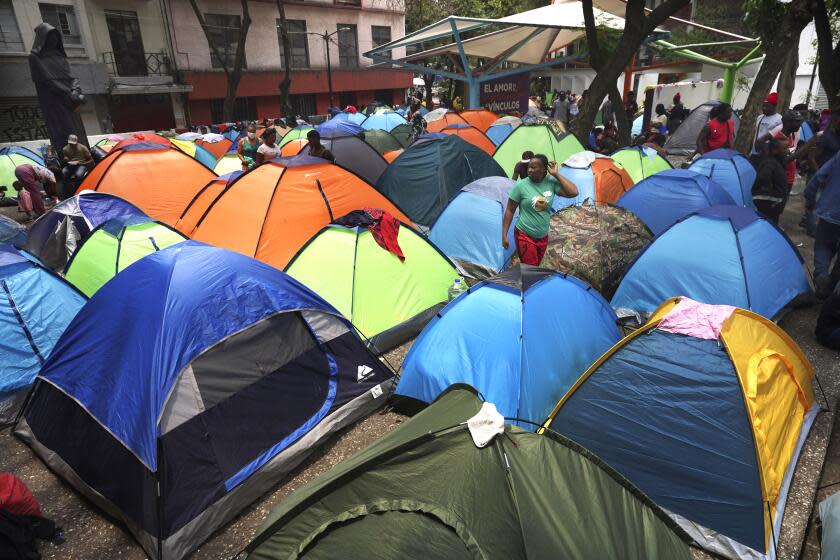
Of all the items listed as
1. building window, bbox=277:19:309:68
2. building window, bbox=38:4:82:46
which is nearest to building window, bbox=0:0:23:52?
building window, bbox=38:4:82:46

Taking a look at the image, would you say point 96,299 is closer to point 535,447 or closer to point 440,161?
point 535,447

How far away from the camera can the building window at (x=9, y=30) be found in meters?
18.6

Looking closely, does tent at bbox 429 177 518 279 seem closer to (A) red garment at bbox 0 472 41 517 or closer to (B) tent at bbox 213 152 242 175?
(A) red garment at bbox 0 472 41 517

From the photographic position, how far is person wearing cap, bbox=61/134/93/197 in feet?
30.2

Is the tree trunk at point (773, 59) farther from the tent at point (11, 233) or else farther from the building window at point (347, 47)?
the building window at point (347, 47)

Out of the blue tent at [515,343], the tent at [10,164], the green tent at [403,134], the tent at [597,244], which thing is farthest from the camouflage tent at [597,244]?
the tent at [10,164]

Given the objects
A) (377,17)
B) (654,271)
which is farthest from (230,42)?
(654,271)

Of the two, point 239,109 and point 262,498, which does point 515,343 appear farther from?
point 239,109

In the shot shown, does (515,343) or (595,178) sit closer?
(515,343)

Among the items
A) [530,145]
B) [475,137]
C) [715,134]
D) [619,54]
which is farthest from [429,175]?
[619,54]

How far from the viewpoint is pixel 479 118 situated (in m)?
16.1

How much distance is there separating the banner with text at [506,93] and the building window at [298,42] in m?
16.5

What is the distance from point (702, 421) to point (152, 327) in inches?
142

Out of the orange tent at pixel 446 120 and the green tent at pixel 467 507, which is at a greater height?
the orange tent at pixel 446 120
